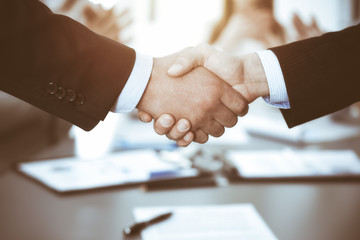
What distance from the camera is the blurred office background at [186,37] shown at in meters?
1.41

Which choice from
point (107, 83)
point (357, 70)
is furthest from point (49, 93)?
point (357, 70)

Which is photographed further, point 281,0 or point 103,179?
point 281,0

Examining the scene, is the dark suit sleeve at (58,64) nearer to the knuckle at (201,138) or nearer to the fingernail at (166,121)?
the fingernail at (166,121)

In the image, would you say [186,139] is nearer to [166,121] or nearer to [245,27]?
[166,121]

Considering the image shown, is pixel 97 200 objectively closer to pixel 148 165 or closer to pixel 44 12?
pixel 148 165

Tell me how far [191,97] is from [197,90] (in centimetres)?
3

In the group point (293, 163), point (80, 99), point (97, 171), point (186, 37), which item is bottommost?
point (97, 171)

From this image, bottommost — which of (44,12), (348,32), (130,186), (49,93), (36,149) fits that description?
(36,149)

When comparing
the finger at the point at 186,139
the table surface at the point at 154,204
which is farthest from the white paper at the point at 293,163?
the finger at the point at 186,139

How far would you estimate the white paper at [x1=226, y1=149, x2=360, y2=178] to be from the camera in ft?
3.63

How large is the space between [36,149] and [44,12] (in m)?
0.54

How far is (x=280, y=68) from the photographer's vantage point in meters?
1.02

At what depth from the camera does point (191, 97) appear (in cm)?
105

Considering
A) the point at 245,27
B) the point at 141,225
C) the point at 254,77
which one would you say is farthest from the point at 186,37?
the point at 141,225
